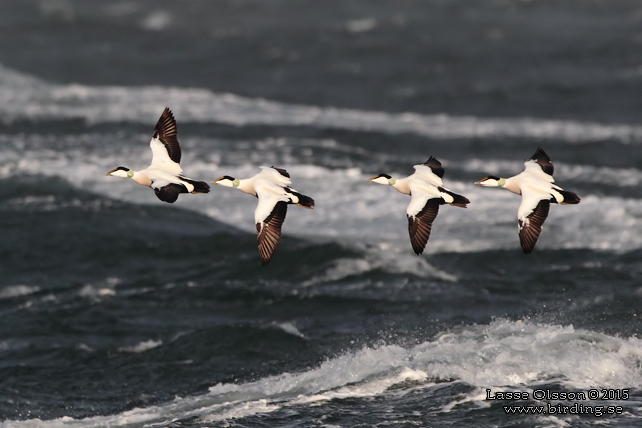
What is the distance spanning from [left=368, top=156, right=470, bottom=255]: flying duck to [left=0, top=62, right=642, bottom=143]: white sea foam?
958 inches

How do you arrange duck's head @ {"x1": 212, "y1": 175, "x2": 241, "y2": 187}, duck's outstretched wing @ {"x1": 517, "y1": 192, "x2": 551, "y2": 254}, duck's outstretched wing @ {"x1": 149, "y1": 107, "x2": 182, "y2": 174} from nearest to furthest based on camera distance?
duck's outstretched wing @ {"x1": 517, "y1": 192, "x2": 551, "y2": 254} → duck's head @ {"x1": 212, "y1": 175, "x2": 241, "y2": 187} → duck's outstretched wing @ {"x1": 149, "y1": 107, "x2": 182, "y2": 174}

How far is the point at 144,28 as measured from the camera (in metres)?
61.6

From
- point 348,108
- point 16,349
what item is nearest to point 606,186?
point 348,108

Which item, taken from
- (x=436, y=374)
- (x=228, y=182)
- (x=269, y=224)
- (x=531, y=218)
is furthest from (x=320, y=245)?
(x=531, y=218)

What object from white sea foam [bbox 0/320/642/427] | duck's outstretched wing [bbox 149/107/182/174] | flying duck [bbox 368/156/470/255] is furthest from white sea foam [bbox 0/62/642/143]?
duck's outstretched wing [bbox 149/107/182/174]

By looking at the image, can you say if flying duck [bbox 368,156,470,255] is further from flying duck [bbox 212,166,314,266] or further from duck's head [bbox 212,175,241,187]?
duck's head [bbox 212,175,241,187]

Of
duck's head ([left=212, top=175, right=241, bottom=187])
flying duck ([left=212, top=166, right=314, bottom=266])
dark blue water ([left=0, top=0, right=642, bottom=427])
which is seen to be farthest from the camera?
dark blue water ([left=0, top=0, right=642, bottom=427])

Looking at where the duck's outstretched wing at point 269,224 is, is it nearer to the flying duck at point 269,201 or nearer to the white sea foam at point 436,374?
the flying duck at point 269,201

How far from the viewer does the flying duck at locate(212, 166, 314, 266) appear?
1552 centimetres

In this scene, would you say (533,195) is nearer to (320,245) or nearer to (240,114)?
(320,245)

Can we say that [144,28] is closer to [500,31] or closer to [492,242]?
[500,31]

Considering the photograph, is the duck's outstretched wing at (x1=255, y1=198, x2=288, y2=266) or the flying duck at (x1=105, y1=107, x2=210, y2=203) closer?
the flying duck at (x1=105, y1=107, x2=210, y2=203)

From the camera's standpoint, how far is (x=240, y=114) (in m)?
43.9

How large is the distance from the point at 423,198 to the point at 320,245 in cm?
1158
